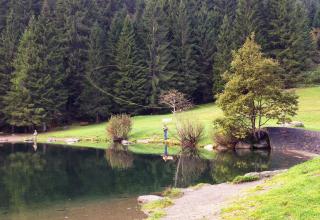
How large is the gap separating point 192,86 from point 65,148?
3238 cm

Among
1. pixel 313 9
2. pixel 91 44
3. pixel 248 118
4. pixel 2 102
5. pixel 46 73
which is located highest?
pixel 313 9

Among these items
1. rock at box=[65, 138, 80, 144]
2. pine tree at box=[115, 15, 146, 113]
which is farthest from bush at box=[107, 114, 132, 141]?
pine tree at box=[115, 15, 146, 113]

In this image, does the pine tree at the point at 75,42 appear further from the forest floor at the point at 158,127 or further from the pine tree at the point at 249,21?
the pine tree at the point at 249,21

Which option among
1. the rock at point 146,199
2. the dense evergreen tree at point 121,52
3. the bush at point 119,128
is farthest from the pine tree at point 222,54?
the rock at point 146,199

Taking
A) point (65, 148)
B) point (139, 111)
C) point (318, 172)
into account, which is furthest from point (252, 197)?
point (139, 111)

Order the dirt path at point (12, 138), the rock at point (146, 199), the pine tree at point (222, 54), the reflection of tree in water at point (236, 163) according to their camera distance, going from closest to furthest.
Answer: the rock at point (146, 199) < the reflection of tree in water at point (236, 163) < the dirt path at point (12, 138) < the pine tree at point (222, 54)

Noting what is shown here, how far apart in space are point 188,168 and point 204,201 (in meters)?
12.0

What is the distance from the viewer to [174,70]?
7419cm

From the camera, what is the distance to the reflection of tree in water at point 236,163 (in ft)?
89.1

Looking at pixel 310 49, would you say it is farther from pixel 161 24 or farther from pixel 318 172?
pixel 318 172

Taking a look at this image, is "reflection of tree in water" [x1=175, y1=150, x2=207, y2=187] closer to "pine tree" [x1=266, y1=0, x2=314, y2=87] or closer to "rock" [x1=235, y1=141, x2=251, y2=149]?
"rock" [x1=235, y1=141, x2=251, y2=149]

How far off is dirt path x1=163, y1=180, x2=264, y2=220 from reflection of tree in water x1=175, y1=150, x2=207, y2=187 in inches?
118

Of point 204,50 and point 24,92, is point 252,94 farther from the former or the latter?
point 204,50

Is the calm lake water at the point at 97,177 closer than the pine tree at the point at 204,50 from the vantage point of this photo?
Yes
